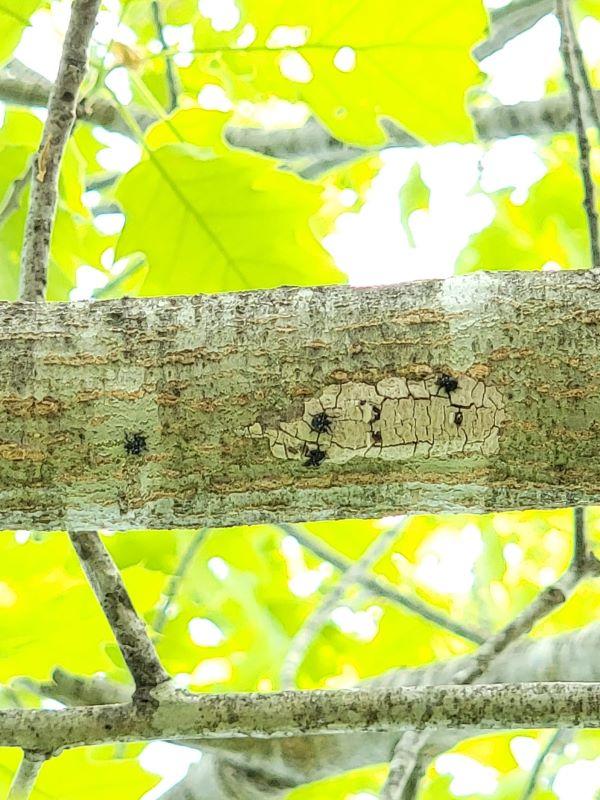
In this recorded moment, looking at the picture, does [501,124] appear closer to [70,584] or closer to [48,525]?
[70,584]

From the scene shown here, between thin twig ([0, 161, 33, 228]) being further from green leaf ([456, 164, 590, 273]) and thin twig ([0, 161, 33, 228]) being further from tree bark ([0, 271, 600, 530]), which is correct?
green leaf ([456, 164, 590, 273])

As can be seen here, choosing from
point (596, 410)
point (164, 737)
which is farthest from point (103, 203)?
point (596, 410)

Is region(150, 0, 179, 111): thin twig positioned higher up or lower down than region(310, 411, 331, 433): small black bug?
higher up

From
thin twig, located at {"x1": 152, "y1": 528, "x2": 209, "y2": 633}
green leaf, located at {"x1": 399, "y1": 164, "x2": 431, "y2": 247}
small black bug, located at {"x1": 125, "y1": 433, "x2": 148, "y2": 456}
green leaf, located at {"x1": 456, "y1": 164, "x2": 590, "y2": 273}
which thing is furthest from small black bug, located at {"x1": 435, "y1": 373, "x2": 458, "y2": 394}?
green leaf, located at {"x1": 399, "y1": 164, "x2": 431, "y2": 247}

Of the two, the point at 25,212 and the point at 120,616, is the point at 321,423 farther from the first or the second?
the point at 25,212

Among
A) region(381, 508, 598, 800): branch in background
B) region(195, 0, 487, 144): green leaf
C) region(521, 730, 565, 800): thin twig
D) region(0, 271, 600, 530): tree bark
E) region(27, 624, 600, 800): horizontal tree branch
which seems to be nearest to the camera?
region(0, 271, 600, 530): tree bark

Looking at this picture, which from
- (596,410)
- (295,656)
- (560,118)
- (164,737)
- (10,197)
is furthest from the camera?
(560,118)

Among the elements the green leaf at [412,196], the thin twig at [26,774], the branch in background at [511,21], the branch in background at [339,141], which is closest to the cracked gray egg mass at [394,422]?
the thin twig at [26,774]

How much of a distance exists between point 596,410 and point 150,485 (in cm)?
33

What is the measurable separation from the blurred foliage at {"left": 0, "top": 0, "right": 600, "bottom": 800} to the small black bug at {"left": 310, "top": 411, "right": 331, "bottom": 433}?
1.81 ft

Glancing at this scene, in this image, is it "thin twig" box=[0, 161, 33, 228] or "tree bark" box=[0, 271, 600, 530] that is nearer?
"tree bark" box=[0, 271, 600, 530]

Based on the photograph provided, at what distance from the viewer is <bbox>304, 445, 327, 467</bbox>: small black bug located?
717 mm

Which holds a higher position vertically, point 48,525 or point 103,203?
point 103,203

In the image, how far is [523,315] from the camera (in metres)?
0.71
